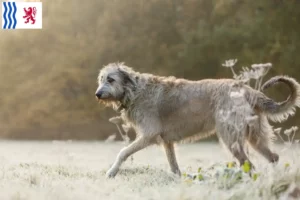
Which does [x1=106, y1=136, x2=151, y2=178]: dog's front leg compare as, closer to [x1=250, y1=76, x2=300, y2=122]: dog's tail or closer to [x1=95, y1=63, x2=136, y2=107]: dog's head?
[x1=95, y1=63, x2=136, y2=107]: dog's head

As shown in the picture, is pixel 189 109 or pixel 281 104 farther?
pixel 189 109

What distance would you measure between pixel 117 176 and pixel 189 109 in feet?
2.25

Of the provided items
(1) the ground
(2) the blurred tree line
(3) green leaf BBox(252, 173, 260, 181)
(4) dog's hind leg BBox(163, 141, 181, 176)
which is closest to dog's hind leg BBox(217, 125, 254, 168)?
(1) the ground

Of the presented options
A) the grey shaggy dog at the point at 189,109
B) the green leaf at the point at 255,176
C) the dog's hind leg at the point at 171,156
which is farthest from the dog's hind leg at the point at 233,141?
the green leaf at the point at 255,176

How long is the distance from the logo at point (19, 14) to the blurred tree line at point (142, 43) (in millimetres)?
1064

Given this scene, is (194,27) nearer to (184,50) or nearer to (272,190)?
(184,50)

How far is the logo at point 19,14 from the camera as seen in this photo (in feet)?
16.6

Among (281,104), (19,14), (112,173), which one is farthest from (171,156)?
(19,14)

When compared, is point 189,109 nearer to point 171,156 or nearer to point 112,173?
point 171,156

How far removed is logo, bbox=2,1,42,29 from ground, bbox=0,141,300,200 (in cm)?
124

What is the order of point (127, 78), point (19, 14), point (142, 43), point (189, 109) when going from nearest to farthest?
point (189, 109), point (127, 78), point (19, 14), point (142, 43)

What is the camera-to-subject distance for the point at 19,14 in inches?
202

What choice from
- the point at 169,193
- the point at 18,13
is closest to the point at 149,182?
the point at 169,193

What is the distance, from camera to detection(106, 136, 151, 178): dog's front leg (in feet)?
12.6
